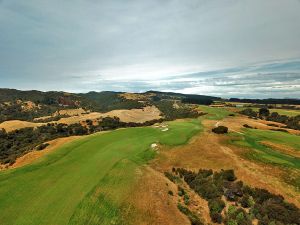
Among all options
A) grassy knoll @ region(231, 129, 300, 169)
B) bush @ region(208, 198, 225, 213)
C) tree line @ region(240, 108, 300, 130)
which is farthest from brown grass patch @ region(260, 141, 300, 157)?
tree line @ region(240, 108, 300, 130)

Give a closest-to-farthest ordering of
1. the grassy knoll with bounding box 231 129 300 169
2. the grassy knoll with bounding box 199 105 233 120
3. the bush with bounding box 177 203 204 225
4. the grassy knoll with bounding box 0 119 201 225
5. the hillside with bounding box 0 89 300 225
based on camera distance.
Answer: the grassy knoll with bounding box 0 119 201 225, the hillside with bounding box 0 89 300 225, the bush with bounding box 177 203 204 225, the grassy knoll with bounding box 231 129 300 169, the grassy knoll with bounding box 199 105 233 120

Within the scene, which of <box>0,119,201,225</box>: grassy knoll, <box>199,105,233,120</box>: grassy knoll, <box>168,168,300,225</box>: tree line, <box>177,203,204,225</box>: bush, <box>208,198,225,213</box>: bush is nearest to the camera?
<box>0,119,201,225</box>: grassy knoll

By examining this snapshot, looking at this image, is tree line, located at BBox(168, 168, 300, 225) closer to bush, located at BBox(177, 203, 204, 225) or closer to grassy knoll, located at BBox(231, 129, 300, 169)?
bush, located at BBox(177, 203, 204, 225)

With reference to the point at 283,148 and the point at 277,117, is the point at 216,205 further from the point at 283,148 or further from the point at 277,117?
A: the point at 277,117

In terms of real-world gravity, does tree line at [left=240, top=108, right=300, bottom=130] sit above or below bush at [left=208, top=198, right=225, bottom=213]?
below

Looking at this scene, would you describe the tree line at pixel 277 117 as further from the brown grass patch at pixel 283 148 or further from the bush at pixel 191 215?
the bush at pixel 191 215

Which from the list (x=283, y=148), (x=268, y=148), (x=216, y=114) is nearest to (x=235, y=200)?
(x=268, y=148)

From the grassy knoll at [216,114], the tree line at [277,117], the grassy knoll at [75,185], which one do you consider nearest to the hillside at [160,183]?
the grassy knoll at [75,185]
